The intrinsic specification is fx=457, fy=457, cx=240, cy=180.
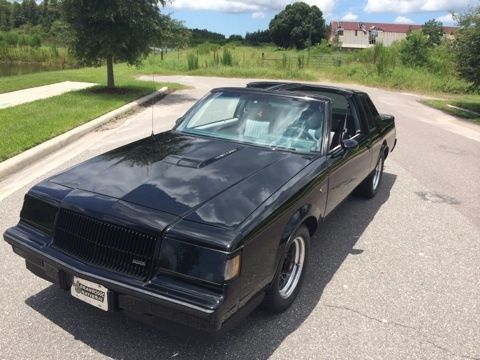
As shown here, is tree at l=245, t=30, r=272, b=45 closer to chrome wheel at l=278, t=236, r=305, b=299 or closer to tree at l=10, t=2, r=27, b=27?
tree at l=10, t=2, r=27, b=27

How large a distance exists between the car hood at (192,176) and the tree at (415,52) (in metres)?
28.9

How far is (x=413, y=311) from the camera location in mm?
3621

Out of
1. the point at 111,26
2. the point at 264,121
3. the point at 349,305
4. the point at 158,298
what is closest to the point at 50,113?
the point at 111,26

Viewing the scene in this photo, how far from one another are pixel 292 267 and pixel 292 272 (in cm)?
4

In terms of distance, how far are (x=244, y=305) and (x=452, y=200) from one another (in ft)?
15.5

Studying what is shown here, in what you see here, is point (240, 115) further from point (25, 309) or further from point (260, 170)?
point (25, 309)

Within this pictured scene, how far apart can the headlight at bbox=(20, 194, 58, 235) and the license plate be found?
1.53 ft

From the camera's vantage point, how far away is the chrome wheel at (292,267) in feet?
11.5

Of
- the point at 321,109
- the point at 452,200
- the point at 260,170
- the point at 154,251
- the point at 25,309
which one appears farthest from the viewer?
the point at 452,200

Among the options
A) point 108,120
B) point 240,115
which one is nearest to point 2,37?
point 108,120

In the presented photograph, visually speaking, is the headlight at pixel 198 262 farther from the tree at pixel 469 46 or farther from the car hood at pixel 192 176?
the tree at pixel 469 46

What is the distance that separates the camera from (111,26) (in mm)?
14820

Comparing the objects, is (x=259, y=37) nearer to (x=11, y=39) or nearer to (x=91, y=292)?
(x=11, y=39)

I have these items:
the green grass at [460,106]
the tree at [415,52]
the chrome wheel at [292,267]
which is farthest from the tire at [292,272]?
the tree at [415,52]
